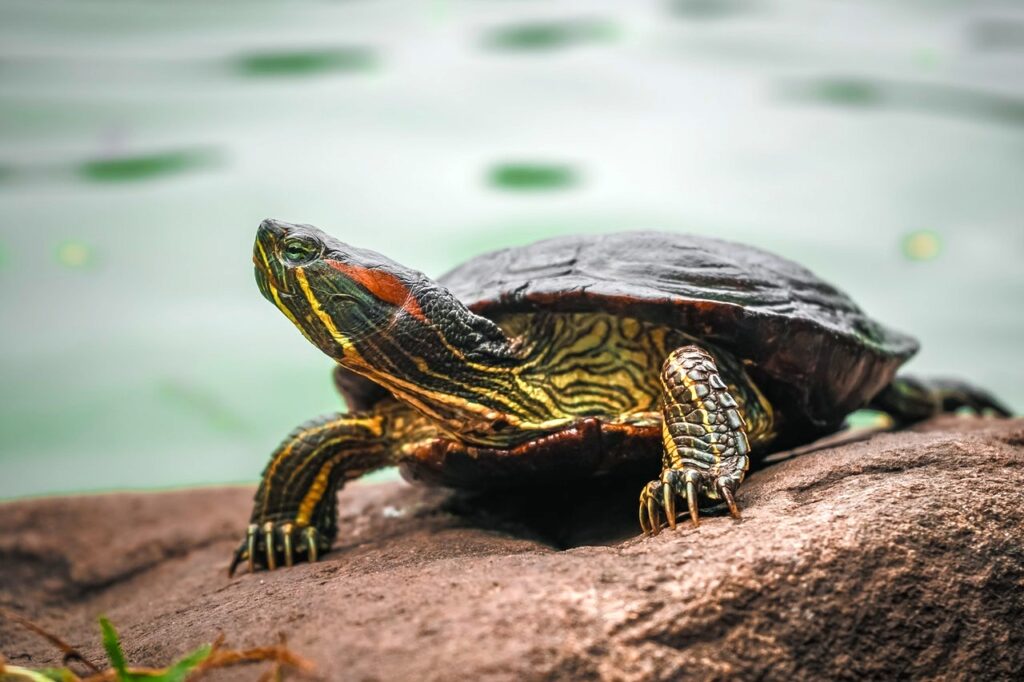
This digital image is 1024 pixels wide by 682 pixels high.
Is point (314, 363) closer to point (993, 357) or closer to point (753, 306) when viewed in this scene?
point (753, 306)

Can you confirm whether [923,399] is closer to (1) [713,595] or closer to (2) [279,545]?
(1) [713,595]

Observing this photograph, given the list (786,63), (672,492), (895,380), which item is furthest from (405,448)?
(786,63)

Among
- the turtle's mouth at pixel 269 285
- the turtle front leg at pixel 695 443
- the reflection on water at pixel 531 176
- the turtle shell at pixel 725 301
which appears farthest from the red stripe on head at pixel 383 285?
the reflection on water at pixel 531 176

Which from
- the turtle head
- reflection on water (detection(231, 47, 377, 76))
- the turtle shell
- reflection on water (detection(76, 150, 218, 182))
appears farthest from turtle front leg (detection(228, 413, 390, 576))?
reflection on water (detection(231, 47, 377, 76))

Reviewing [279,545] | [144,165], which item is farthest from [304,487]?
[144,165]

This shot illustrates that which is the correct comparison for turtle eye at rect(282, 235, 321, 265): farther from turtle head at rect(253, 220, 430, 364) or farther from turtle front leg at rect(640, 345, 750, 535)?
turtle front leg at rect(640, 345, 750, 535)

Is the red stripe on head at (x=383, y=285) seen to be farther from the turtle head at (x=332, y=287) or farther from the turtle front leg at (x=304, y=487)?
the turtle front leg at (x=304, y=487)

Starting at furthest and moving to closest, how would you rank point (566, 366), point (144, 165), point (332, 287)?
point (144, 165) → point (566, 366) → point (332, 287)
